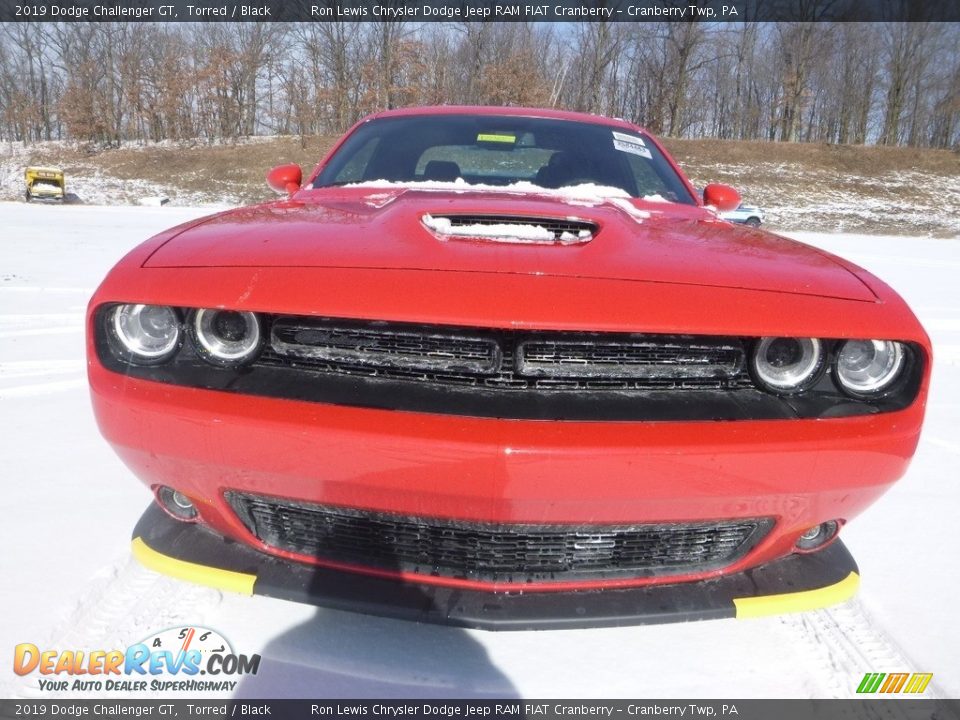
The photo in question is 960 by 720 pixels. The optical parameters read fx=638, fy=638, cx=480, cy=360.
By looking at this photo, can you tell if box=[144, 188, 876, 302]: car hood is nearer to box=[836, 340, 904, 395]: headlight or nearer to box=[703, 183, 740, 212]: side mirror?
box=[836, 340, 904, 395]: headlight

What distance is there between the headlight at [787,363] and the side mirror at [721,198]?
141 cm

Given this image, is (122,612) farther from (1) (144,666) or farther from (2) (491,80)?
(2) (491,80)

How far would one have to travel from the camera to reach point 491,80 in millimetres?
34344

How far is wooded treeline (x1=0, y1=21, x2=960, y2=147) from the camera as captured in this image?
1400 inches

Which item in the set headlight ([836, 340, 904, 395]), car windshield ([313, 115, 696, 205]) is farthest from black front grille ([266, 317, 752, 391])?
car windshield ([313, 115, 696, 205])

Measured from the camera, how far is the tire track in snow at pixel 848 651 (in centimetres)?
146

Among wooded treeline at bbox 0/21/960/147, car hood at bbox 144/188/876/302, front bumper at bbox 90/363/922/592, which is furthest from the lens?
wooded treeline at bbox 0/21/960/147

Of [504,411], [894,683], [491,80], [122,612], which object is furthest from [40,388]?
[491,80]

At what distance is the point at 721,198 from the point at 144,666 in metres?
2.56

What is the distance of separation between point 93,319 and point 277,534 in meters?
0.64

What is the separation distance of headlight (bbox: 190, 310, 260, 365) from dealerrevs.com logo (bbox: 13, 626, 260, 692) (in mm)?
696

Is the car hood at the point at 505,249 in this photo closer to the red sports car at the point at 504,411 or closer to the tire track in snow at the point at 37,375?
the red sports car at the point at 504,411

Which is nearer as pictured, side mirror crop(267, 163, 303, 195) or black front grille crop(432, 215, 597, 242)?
black front grille crop(432, 215, 597, 242)

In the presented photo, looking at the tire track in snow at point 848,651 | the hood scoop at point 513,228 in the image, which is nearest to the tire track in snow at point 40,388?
the hood scoop at point 513,228
